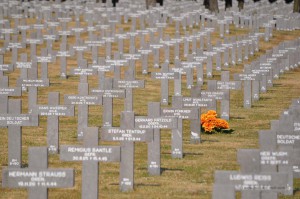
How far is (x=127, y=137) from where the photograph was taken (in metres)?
16.3

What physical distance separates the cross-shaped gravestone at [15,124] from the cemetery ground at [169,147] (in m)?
0.59

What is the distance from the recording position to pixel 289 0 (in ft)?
265

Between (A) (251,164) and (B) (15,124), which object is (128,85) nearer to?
(B) (15,124)

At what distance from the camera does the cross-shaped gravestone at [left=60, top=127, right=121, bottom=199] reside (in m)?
14.8

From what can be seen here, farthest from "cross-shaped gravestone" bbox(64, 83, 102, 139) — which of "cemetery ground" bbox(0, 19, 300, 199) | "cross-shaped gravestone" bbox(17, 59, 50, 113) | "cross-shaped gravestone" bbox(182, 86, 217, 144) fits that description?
"cross-shaped gravestone" bbox(182, 86, 217, 144)

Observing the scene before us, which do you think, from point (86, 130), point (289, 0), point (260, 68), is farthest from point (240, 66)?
point (289, 0)

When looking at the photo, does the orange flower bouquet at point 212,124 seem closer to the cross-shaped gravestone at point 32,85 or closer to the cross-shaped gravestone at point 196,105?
the cross-shaped gravestone at point 196,105

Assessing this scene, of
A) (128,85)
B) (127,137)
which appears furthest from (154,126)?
(128,85)

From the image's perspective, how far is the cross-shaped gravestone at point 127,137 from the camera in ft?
53.4

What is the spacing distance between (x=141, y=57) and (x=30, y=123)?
1701 cm

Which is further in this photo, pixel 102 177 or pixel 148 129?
pixel 102 177

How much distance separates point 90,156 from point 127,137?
155 cm

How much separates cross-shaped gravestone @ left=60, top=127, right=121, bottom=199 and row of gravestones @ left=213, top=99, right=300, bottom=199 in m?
1.85

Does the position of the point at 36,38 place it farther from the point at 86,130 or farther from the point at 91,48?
the point at 86,130
